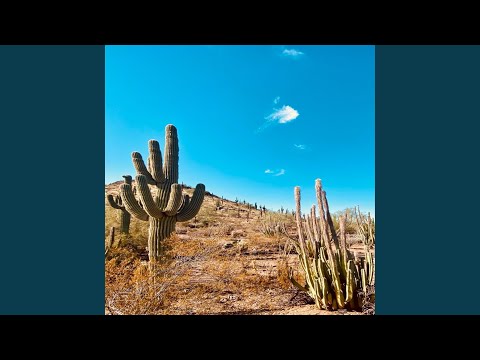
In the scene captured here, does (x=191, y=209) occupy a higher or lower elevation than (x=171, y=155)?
lower

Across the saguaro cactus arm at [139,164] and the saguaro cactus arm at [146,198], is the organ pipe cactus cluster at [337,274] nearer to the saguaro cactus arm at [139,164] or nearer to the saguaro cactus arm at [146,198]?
the saguaro cactus arm at [146,198]

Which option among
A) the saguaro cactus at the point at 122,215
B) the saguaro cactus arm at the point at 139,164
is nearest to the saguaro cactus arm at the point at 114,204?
the saguaro cactus at the point at 122,215

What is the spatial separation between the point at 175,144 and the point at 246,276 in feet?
8.92

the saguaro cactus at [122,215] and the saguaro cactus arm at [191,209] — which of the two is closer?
the saguaro cactus arm at [191,209]

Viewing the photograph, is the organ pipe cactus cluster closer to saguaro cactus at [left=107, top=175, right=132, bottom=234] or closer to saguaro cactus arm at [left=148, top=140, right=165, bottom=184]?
saguaro cactus arm at [left=148, top=140, right=165, bottom=184]

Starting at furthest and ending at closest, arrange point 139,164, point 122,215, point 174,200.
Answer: point 122,215 < point 139,164 < point 174,200

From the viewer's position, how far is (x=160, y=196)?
242 inches

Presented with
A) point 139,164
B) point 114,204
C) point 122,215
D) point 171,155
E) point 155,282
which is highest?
point 171,155

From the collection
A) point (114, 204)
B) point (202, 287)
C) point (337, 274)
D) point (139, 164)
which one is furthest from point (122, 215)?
point (337, 274)

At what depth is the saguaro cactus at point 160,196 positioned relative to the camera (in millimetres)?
5699

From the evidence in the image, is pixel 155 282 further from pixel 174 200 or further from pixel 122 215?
pixel 122 215
